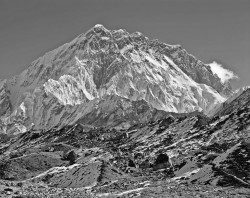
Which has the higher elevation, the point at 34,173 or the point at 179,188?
the point at 34,173

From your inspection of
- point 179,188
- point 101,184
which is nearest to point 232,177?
point 179,188

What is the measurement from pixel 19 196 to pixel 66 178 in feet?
254

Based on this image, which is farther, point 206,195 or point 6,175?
point 6,175

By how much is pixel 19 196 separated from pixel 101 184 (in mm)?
57490

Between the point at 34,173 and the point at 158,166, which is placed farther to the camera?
the point at 34,173

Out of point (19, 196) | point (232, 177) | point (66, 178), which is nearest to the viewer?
point (19, 196)

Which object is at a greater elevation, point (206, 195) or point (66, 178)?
point (66, 178)

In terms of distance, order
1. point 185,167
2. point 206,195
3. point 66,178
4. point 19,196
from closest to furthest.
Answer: point 19,196 < point 206,195 < point 185,167 < point 66,178

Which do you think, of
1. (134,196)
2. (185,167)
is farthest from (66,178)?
(134,196)

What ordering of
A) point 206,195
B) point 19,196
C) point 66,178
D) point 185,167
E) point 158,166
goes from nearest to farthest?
point 19,196 < point 206,195 < point 185,167 < point 66,178 < point 158,166

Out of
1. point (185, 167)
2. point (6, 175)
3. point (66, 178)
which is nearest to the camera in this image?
point (185, 167)

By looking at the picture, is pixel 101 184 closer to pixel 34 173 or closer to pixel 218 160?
pixel 218 160

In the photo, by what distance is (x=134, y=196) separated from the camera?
298 feet

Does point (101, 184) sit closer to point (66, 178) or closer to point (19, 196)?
point (66, 178)
